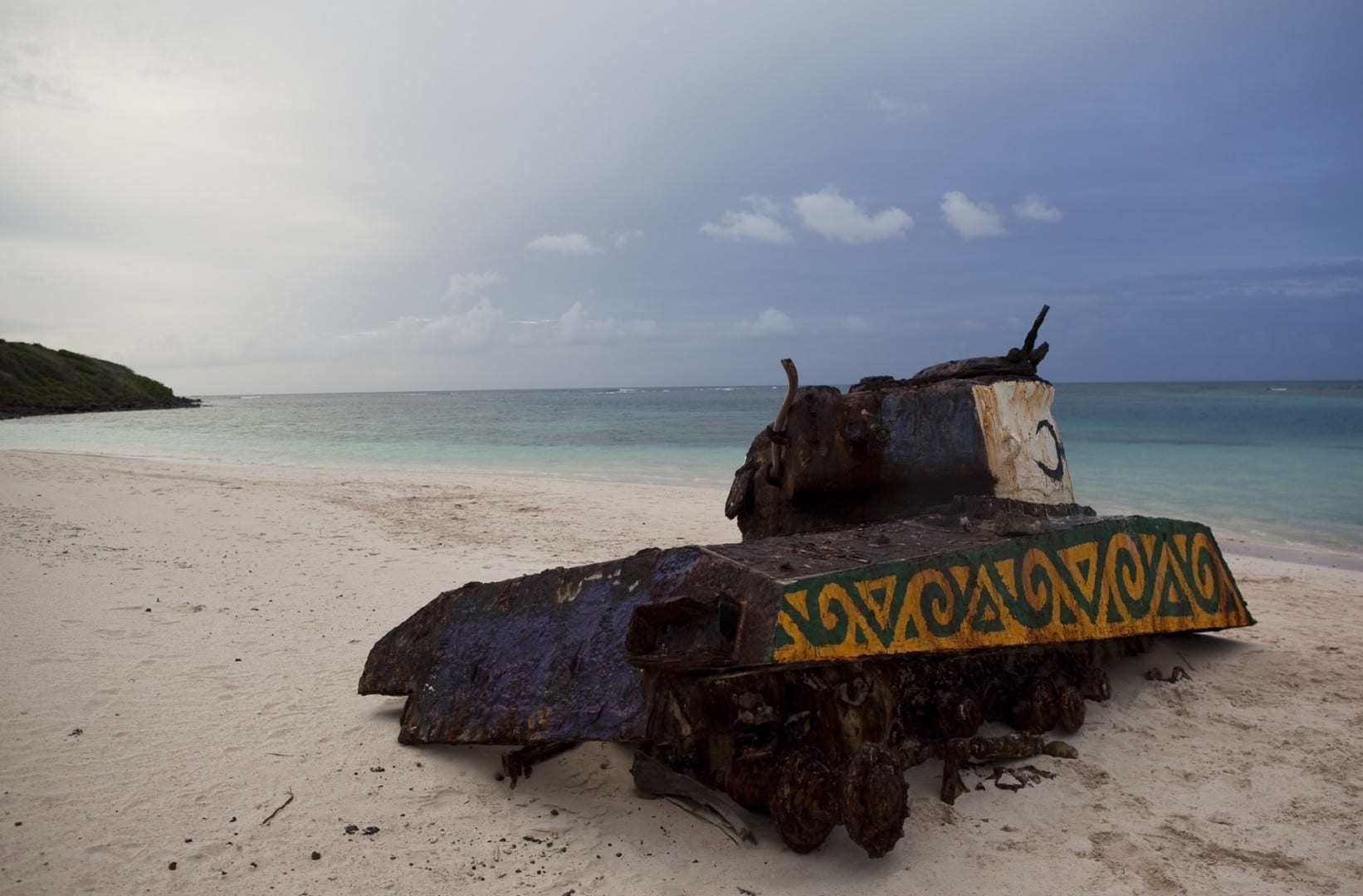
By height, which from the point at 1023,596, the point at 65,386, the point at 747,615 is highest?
the point at 65,386

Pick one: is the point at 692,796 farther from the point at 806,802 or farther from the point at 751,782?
the point at 806,802

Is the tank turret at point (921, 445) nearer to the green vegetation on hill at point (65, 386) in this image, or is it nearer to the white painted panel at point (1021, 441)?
the white painted panel at point (1021, 441)

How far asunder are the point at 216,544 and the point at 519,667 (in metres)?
6.27

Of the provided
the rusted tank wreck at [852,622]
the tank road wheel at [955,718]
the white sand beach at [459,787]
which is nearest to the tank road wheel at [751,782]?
the rusted tank wreck at [852,622]

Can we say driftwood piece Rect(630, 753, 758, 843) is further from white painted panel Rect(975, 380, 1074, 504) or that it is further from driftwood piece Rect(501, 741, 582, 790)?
white painted panel Rect(975, 380, 1074, 504)

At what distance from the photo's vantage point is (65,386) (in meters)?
51.8

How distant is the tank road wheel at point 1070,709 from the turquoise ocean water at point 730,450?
8458 mm

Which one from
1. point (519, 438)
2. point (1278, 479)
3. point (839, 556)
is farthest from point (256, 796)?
point (519, 438)

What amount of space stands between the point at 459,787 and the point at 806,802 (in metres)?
1.41

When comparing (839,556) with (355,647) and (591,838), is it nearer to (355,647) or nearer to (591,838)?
(591,838)

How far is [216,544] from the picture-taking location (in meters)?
8.61

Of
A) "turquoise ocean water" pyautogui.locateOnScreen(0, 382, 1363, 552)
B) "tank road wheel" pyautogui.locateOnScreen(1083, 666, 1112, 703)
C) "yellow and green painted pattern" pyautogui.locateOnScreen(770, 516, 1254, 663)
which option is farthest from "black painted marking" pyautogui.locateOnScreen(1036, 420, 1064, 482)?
"turquoise ocean water" pyautogui.locateOnScreen(0, 382, 1363, 552)

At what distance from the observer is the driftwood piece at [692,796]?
3172 millimetres

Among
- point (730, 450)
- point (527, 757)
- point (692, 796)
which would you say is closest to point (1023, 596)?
point (692, 796)
